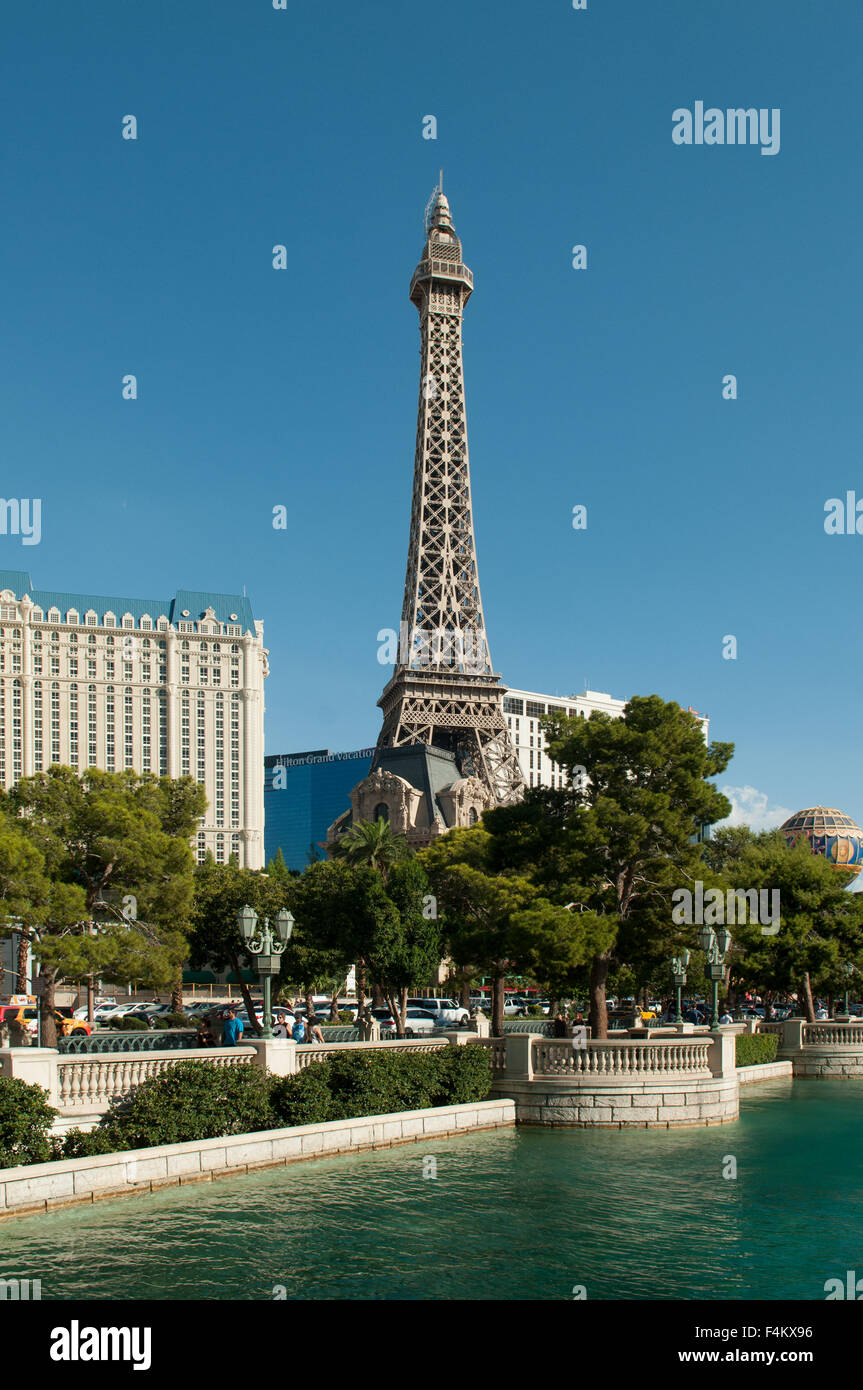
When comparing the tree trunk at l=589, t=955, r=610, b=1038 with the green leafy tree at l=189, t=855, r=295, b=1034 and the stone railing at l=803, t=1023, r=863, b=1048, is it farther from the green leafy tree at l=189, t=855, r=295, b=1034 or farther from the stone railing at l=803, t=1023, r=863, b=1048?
the green leafy tree at l=189, t=855, r=295, b=1034

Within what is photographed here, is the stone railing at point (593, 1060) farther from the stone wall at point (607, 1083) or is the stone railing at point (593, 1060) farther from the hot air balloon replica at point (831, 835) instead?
the hot air balloon replica at point (831, 835)

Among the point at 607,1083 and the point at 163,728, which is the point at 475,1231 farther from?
the point at 163,728

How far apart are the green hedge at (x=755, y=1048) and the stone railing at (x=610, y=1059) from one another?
10187mm

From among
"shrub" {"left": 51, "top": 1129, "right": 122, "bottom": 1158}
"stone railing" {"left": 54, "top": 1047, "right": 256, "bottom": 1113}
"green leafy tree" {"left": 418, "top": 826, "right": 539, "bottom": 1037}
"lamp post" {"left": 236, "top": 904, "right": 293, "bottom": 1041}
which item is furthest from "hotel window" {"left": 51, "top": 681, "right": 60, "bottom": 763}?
"shrub" {"left": 51, "top": 1129, "right": 122, "bottom": 1158}

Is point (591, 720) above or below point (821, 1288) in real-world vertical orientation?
above

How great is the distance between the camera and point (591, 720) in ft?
122

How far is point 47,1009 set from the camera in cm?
3609

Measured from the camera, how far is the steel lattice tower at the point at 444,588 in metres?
100

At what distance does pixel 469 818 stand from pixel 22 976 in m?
57.9

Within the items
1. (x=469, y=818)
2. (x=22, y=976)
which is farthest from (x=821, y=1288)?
(x=469, y=818)

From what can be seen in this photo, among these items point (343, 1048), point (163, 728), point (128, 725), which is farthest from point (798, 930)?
point (128, 725)

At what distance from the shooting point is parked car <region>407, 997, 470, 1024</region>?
193 feet

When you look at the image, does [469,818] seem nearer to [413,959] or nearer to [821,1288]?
[413,959]
